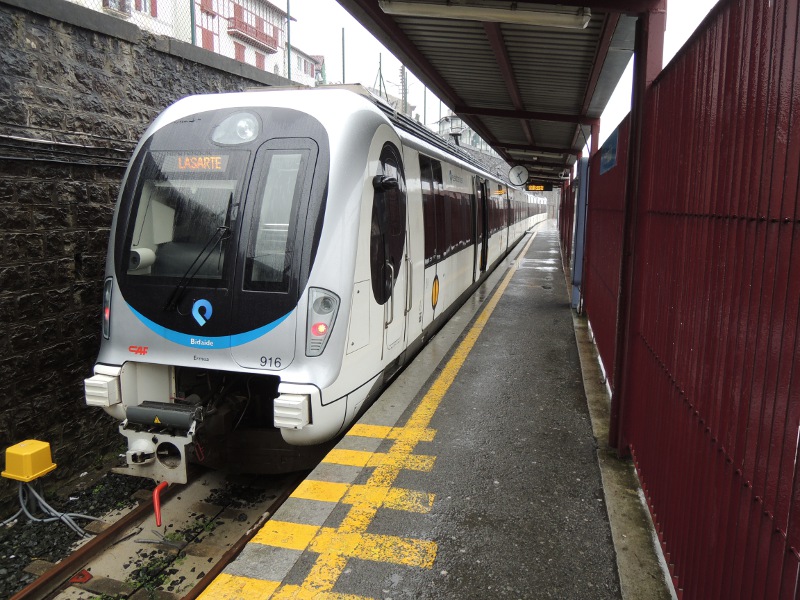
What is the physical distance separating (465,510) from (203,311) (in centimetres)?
228

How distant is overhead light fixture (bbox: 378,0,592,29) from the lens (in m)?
4.41

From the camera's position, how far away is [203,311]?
170 inches

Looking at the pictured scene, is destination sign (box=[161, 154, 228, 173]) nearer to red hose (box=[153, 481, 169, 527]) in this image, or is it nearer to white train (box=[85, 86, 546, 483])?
white train (box=[85, 86, 546, 483])

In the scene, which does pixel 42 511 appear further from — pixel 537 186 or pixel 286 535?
pixel 537 186

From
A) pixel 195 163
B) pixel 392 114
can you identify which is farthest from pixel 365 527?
pixel 392 114

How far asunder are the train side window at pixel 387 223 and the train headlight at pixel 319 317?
0.64 m

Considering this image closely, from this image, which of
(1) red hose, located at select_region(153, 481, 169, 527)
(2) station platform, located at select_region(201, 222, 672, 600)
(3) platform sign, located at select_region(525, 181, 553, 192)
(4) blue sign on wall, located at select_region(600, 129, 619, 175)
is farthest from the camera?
(3) platform sign, located at select_region(525, 181, 553, 192)

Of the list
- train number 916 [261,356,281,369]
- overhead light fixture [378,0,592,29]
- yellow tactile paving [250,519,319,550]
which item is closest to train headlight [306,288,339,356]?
train number 916 [261,356,281,369]

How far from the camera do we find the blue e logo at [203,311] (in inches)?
170

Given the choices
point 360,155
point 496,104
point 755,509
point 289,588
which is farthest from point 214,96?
point 496,104

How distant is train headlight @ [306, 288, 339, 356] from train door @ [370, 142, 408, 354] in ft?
2.14

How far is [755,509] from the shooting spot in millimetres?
1763

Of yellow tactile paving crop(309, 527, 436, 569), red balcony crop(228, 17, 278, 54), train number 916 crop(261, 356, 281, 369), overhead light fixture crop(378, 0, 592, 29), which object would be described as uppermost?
red balcony crop(228, 17, 278, 54)

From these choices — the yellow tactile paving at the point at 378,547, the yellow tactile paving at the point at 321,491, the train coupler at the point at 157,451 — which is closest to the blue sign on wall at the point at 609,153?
the yellow tactile paving at the point at 321,491
